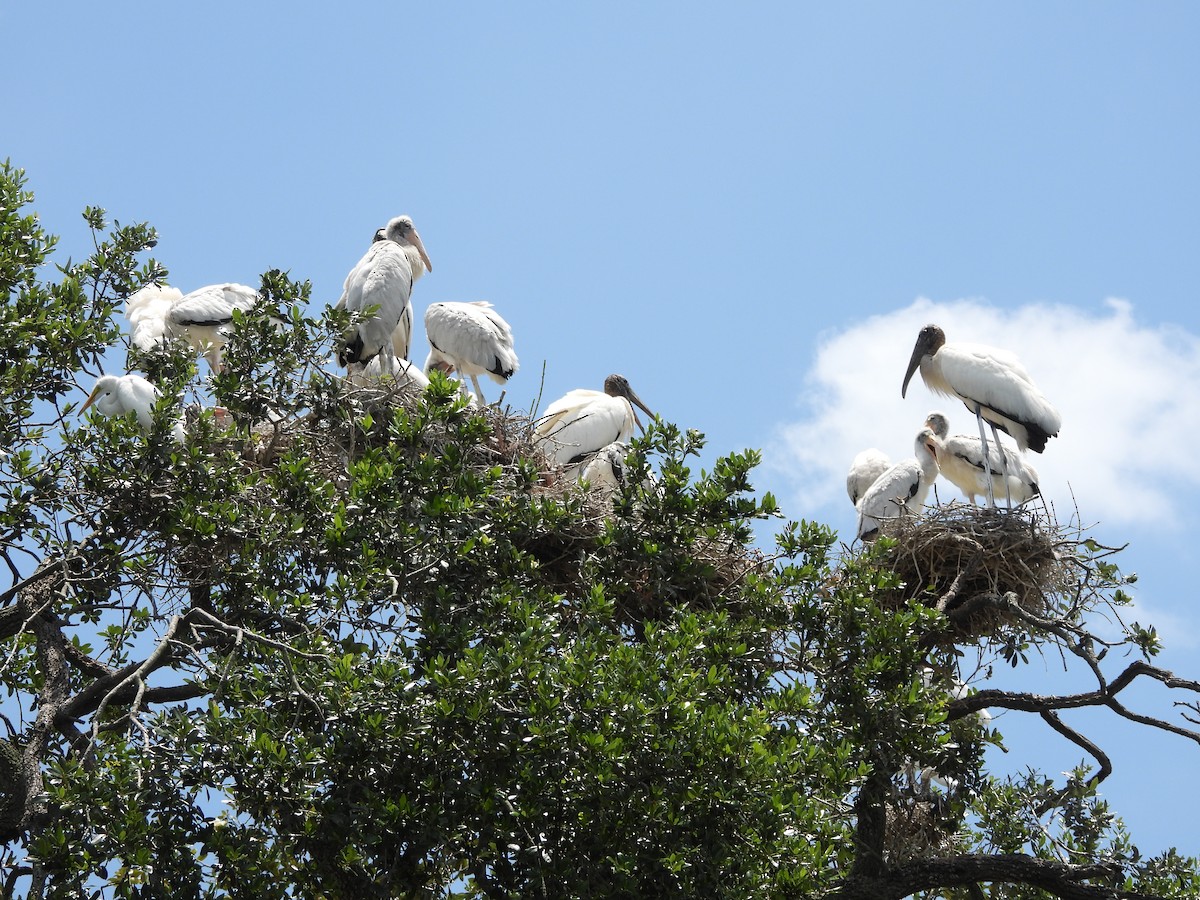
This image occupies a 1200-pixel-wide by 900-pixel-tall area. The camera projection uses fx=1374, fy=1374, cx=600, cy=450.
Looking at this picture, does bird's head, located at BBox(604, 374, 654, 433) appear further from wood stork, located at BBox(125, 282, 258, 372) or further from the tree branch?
the tree branch

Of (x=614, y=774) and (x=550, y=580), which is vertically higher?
(x=550, y=580)

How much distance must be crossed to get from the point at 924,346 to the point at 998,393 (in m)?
1.54

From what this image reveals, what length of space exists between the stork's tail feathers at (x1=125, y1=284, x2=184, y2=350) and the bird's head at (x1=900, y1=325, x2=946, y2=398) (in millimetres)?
6873

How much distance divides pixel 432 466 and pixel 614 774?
1.95 meters

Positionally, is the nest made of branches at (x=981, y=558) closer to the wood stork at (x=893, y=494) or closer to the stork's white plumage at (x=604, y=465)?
the wood stork at (x=893, y=494)

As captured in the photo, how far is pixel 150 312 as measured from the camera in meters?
13.0

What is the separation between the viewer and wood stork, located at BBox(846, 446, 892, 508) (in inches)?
519

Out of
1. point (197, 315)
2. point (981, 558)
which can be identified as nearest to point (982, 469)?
point (981, 558)

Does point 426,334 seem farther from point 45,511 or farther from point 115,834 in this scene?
point 115,834

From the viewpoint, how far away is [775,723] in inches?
267

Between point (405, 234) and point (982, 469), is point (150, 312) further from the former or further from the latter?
point (982, 469)

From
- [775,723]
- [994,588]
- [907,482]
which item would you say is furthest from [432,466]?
[907,482]

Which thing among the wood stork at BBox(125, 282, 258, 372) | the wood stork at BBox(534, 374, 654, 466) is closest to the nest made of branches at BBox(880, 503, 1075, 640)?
the wood stork at BBox(534, 374, 654, 466)

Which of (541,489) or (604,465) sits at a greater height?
(604,465)
